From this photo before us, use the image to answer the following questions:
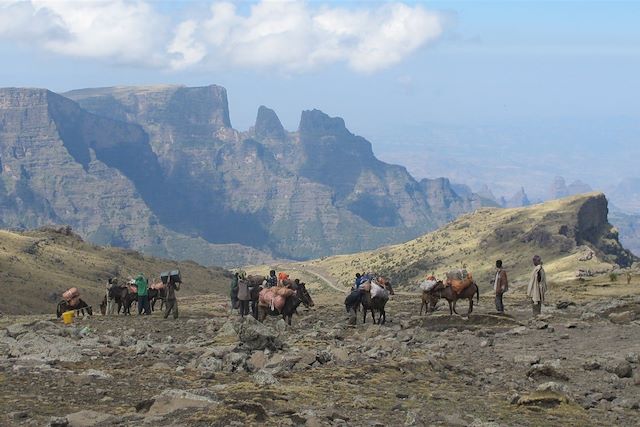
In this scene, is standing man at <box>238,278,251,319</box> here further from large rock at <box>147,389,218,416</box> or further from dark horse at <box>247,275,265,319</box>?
large rock at <box>147,389,218,416</box>

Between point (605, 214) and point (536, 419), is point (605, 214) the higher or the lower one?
the higher one

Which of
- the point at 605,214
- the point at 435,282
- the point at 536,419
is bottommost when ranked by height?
the point at 536,419

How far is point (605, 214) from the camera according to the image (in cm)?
18638

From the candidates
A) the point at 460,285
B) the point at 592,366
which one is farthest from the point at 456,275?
the point at 592,366

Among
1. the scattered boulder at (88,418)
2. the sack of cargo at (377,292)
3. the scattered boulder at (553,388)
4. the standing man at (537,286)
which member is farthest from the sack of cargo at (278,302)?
the scattered boulder at (88,418)

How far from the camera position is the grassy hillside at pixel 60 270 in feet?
368

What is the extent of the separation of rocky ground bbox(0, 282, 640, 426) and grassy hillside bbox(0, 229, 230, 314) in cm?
7318

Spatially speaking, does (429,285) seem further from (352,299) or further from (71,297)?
(71,297)

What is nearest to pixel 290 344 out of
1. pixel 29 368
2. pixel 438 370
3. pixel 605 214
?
pixel 438 370

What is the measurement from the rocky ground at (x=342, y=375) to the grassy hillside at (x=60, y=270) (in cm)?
7318

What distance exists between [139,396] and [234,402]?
127 inches

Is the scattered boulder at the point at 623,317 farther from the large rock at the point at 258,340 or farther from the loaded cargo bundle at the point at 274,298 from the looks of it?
the large rock at the point at 258,340

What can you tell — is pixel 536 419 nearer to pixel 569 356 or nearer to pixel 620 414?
pixel 620 414

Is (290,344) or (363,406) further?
(290,344)
